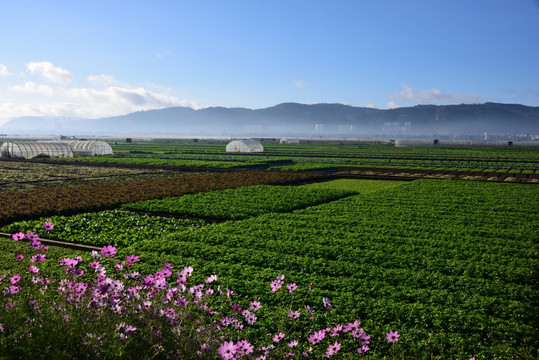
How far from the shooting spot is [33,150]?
59188 mm

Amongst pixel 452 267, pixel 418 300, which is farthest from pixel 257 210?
pixel 418 300

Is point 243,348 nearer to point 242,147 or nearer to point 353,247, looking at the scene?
point 353,247

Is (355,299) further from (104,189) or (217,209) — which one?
(104,189)

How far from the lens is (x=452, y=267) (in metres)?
11.6

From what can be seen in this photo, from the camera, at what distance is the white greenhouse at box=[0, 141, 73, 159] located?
5816 cm

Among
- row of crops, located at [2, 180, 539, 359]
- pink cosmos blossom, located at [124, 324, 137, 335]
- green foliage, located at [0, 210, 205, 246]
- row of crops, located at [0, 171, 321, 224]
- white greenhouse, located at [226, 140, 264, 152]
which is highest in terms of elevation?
white greenhouse, located at [226, 140, 264, 152]

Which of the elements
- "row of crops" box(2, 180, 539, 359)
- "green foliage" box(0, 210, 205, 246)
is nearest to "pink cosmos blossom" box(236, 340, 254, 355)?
"row of crops" box(2, 180, 539, 359)

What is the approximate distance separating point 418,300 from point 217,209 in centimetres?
1193

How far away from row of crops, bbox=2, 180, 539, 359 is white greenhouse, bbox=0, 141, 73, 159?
145 ft

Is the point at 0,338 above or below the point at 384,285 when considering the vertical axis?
above

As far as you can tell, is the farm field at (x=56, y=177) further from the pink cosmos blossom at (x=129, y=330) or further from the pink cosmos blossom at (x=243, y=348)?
the pink cosmos blossom at (x=243, y=348)

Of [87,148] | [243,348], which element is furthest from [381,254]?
[87,148]

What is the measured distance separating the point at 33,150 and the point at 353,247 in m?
56.7

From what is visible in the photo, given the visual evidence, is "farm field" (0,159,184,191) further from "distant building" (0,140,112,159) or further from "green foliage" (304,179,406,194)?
"distant building" (0,140,112,159)
